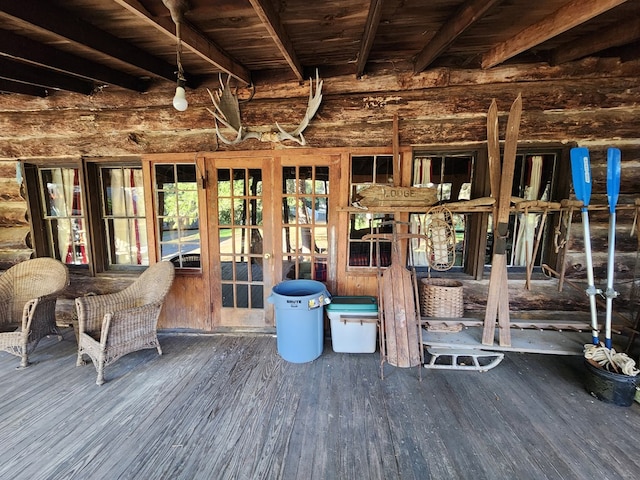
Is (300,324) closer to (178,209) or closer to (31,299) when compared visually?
(178,209)

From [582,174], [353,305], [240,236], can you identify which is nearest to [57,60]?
[240,236]

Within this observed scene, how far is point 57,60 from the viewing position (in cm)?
250

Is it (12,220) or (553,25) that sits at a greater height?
(553,25)

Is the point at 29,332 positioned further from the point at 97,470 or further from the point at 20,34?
the point at 20,34

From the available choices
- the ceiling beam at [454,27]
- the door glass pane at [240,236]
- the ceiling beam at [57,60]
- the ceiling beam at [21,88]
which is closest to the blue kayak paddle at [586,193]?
the ceiling beam at [454,27]

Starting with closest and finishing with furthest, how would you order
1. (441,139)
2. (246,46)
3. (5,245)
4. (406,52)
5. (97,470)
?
(97,470)
(246,46)
(406,52)
(441,139)
(5,245)

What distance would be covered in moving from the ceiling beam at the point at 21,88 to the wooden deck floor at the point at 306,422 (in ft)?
9.06

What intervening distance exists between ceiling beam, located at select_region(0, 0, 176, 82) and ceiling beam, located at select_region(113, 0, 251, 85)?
17.0 inches

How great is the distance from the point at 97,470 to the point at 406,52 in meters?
3.93

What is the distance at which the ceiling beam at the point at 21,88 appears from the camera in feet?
9.69

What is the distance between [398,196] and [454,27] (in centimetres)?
133

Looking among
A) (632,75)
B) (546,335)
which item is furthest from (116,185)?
(632,75)

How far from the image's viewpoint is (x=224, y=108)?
3.11 metres

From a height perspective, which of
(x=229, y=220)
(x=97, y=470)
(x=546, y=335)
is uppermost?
(x=229, y=220)
